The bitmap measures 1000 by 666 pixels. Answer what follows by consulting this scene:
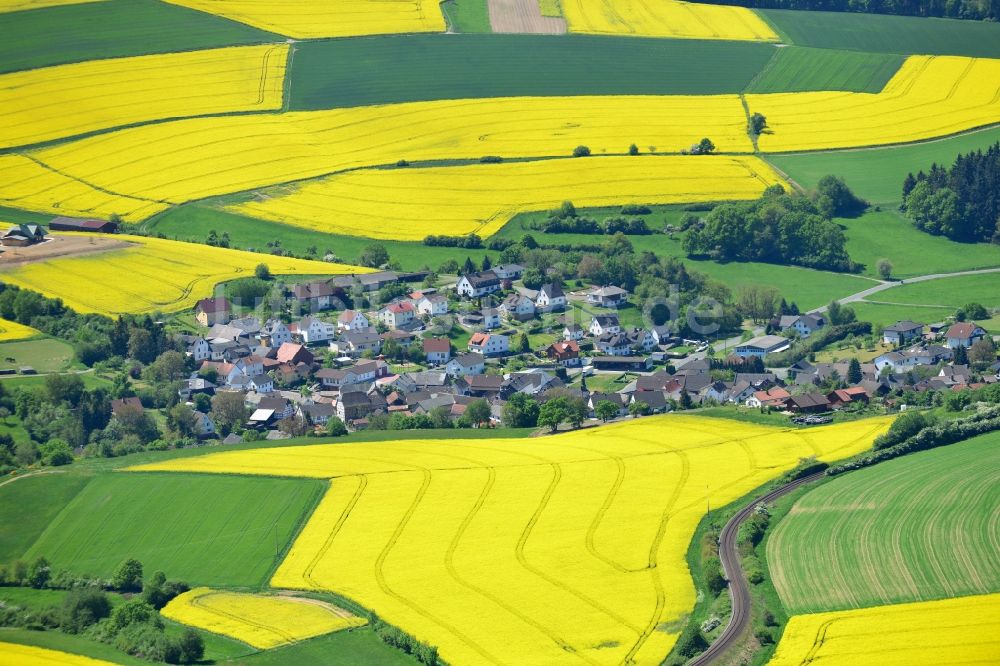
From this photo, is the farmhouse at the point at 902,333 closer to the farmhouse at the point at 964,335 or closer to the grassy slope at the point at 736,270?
the farmhouse at the point at 964,335

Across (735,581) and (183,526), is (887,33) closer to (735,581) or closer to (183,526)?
(183,526)

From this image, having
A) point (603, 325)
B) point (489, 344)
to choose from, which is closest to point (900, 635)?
point (489, 344)

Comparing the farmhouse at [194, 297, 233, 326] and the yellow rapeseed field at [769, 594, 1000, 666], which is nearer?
the yellow rapeseed field at [769, 594, 1000, 666]

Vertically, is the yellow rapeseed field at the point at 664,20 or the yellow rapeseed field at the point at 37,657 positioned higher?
the yellow rapeseed field at the point at 664,20

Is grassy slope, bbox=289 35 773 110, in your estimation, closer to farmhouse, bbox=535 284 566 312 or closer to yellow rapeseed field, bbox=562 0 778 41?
yellow rapeseed field, bbox=562 0 778 41

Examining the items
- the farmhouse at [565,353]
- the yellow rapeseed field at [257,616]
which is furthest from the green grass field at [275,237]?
the yellow rapeseed field at [257,616]

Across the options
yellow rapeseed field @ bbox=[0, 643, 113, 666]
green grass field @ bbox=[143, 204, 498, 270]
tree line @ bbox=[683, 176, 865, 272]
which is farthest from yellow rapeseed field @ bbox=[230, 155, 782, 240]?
yellow rapeseed field @ bbox=[0, 643, 113, 666]
